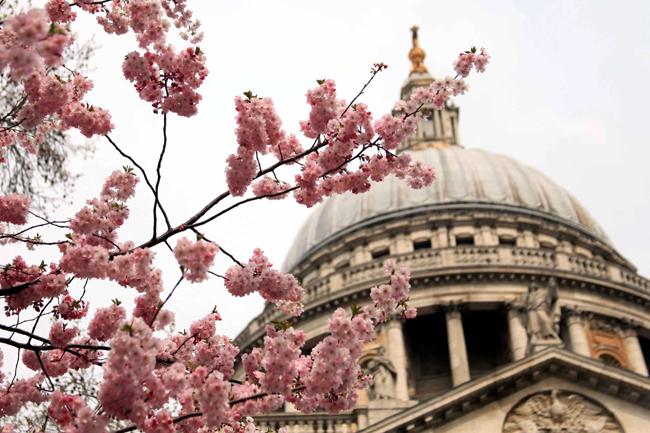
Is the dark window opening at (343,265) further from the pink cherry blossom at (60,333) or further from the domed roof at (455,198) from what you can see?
the pink cherry blossom at (60,333)

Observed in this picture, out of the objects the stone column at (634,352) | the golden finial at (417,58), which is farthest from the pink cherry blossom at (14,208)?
the golden finial at (417,58)

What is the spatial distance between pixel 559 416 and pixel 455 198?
2956cm

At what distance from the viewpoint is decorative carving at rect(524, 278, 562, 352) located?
2788 centimetres

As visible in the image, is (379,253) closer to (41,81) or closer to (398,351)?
(398,351)

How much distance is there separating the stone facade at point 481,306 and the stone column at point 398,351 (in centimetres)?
7

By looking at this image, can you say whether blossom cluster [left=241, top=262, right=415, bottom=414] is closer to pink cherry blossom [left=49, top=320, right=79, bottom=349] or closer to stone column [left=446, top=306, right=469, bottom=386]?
pink cherry blossom [left=49, top=320, right=79, bottom=349]

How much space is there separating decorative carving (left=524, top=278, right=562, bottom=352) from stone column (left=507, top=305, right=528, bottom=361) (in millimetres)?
8543

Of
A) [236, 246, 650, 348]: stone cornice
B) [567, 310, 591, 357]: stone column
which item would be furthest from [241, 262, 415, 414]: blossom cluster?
[567, 310, 591, 357]: stone column

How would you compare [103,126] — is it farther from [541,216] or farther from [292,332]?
[541,216]

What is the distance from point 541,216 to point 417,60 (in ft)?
72.4

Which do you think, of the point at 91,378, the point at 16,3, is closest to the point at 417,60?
the point at 91,378

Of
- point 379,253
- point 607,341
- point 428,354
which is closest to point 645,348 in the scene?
point 607,341

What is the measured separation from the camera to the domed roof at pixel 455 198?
53.8 meters

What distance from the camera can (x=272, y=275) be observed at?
1003cm
